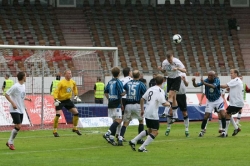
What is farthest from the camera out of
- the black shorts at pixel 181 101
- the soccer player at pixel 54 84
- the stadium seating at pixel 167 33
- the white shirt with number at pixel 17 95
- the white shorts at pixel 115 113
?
the stadium seating at pixel 167 33

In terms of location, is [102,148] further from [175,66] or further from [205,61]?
[205,61]

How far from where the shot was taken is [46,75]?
3053cm

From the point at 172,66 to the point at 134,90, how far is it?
272 centimetres

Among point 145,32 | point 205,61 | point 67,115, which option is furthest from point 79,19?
point 67,115

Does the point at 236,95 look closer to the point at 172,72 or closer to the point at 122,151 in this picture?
the point at 172,72

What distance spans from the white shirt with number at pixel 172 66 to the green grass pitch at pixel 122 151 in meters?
1.98

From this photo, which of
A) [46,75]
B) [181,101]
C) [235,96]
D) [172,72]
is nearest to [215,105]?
[235,96]

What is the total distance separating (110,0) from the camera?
45.1 meters

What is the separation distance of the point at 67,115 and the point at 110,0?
17394 mm

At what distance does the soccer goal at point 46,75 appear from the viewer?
27.0 metres

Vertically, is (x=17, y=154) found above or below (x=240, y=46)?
below

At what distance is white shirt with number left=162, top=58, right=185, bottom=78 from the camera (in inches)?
850

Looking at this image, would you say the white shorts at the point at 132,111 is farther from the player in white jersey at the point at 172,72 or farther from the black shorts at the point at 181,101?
the black shorts at the point at 181,101

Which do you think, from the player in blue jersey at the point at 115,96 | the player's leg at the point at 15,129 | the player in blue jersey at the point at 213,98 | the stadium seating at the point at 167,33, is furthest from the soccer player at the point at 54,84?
the stadium seating at the point at 167,33
